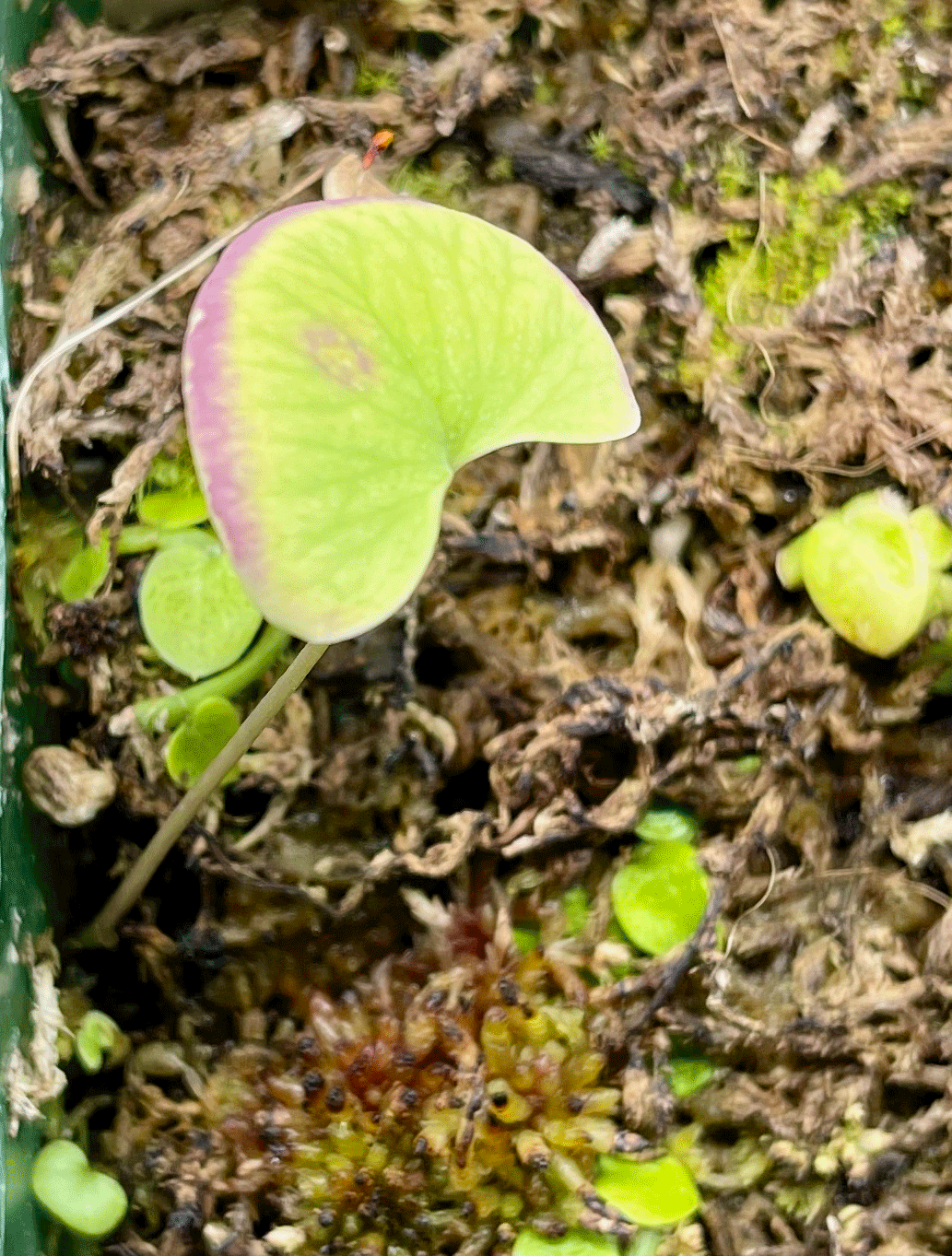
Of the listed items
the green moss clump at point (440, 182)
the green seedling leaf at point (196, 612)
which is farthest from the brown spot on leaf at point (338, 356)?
the green moss clump at point (440, 182)

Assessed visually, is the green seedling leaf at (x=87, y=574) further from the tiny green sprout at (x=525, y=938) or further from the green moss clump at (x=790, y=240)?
the green moss clump at (x=790, y=240)

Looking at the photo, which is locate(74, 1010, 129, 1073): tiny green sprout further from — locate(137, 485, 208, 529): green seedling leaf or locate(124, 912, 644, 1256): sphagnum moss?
locate(137, 485, 208, 529): green seedling leaf

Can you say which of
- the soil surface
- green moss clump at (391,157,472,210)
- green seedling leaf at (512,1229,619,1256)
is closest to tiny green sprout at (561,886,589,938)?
the soil surface

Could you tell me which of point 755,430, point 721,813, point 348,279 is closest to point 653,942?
point 721,813

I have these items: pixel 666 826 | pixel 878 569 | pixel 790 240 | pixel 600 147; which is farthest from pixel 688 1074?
pixel 600 147

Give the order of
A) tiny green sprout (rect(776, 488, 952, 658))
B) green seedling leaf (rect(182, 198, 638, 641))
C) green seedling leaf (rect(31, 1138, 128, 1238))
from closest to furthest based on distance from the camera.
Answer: green seedling leaf (rect(182, 198, 638, 641)) < green seedling leaf (rect(31, 1138, 128, 1238)) < tiny green sprout (rect(776, 488, 952, 658))

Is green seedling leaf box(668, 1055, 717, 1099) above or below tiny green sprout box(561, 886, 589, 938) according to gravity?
below
